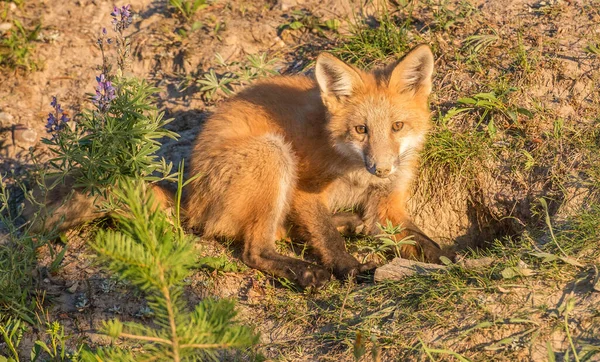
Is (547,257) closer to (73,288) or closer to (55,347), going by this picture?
(55,347)

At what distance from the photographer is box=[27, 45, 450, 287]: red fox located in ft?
14.1

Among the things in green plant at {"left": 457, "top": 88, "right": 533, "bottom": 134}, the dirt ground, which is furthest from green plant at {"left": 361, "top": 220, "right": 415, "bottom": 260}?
green plant at {"left": 457, "top": 88, "right": 533, "bottom": 134}

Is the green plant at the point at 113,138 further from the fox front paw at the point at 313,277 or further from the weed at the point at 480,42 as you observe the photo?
the weed at the point at 480,42

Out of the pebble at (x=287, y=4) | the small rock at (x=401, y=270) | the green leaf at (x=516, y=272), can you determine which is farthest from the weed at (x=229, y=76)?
the green leaf at (x=516, y=272)

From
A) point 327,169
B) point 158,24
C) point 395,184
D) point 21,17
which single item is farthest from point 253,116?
point 21,17

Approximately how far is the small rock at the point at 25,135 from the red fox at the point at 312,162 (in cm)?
154

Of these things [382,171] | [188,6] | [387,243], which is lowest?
[387,243]

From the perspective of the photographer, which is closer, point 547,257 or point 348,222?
point 547,257

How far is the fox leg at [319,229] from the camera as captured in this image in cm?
444

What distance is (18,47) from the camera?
5941mm

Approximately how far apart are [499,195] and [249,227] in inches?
72.7

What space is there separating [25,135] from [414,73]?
3.32 m

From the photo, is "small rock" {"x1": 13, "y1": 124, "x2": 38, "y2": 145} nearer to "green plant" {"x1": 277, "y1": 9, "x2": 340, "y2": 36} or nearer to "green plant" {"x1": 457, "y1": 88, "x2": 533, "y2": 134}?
"green plant" {"x1": 277, "y1": 9, "x2": 340, "y2": 36}

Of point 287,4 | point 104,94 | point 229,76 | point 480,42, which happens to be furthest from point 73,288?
point 480,42
